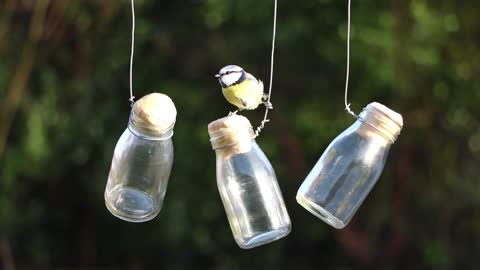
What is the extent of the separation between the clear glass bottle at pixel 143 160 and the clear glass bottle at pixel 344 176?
0.73 feet

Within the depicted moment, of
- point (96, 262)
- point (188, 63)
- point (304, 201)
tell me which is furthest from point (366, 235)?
point (304, 201)

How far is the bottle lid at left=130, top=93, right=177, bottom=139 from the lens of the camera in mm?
1115

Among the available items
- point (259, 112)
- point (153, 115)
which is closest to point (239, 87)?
point (153, 115)

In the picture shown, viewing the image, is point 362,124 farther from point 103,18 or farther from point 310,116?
point 103,18

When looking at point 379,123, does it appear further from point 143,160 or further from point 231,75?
point 143,160

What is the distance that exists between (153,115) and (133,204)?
0.18 meters

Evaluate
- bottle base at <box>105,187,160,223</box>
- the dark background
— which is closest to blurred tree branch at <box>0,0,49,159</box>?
the dark background

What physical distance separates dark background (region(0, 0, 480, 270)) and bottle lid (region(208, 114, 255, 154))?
1.92m

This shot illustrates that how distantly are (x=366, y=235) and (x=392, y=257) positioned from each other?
0.14m

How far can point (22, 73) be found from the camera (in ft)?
11.4

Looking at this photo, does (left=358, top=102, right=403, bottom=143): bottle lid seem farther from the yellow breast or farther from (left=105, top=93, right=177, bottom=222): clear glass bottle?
(left=105, top=93, right=177, bottom=222): clear glass bottle

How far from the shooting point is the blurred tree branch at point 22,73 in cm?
346

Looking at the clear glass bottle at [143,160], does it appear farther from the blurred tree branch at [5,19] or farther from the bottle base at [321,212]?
the blurred tree branch at [5,19]

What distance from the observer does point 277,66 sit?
3273 mm
